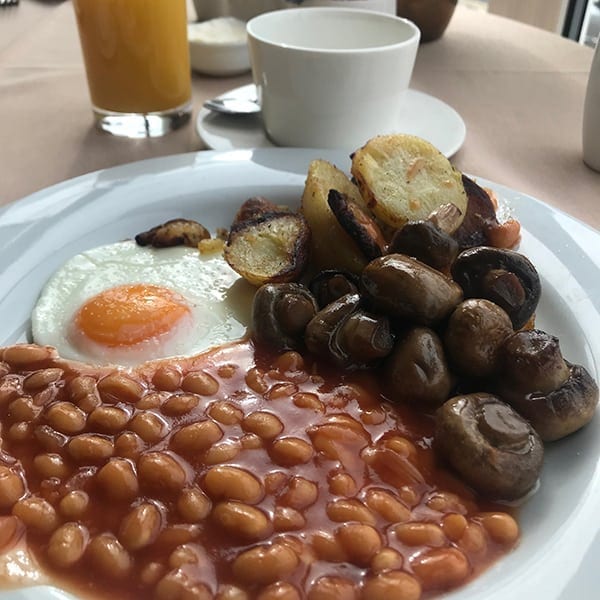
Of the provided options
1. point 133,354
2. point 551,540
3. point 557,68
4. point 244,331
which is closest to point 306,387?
point 244,331

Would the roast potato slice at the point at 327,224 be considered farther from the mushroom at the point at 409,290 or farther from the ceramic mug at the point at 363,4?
the ceramic mug at the point at 363,4

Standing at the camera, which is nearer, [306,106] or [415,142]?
[415,142]

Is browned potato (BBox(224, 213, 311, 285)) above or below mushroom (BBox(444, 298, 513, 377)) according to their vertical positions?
below

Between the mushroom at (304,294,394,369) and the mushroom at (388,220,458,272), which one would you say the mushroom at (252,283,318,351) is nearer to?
the mushroom at (304,294,394,369)

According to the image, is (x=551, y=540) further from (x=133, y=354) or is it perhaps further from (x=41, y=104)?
(x=41, y=104)

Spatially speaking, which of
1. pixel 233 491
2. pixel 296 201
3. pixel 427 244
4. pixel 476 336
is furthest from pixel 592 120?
pixel 233 491

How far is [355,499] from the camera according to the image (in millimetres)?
1054

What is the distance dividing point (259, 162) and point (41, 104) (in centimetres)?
91

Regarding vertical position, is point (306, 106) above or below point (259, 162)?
above

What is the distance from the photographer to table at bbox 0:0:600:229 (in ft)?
6.34

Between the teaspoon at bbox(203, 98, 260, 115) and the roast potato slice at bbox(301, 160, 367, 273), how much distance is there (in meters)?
0.63

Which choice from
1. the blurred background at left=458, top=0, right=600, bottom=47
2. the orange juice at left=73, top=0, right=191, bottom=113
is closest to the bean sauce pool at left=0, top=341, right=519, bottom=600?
the orange juice at left=73, top=0, right=191, bottom=113

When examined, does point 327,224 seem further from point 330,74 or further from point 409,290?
point 330,74

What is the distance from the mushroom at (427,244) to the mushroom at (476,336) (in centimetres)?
11
